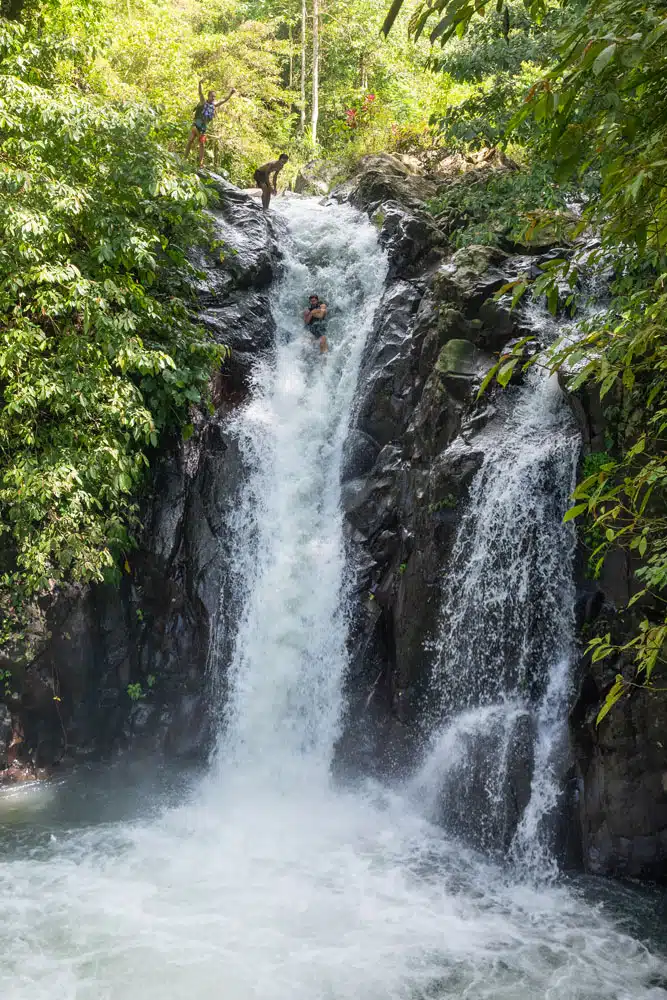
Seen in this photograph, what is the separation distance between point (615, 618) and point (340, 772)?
3841 mm

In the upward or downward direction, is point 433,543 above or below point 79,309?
below

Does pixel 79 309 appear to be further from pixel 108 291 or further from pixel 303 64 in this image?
pixel 303 64

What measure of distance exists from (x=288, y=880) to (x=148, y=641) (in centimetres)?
383

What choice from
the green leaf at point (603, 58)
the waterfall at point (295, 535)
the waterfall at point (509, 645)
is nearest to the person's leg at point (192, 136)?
the waterfall at point (295, 535)

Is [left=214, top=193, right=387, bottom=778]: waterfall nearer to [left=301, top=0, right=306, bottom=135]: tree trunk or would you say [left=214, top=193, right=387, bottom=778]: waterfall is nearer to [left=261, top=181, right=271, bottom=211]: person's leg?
[left=261, top=181, right=271, bottom=211]: person's leg

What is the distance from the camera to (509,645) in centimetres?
815

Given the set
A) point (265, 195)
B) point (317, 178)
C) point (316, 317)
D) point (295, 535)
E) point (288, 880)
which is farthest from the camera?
point (317, 178)

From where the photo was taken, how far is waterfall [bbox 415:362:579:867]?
7.58 meters

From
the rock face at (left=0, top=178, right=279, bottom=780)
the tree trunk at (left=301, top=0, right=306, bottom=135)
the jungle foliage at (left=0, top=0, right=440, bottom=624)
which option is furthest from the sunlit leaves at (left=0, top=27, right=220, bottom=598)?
the tree trunk at (left=301, top=0, right=306, bottom=135)

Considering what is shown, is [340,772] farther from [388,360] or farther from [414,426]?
[388,360]

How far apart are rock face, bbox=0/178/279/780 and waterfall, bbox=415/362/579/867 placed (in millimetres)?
3137

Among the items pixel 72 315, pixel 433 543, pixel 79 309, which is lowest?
pixel 433 543

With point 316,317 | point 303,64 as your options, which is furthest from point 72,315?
point 303,64

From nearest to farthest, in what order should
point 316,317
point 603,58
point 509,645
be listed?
point 603,58 → point 509,645 → point 316,317
